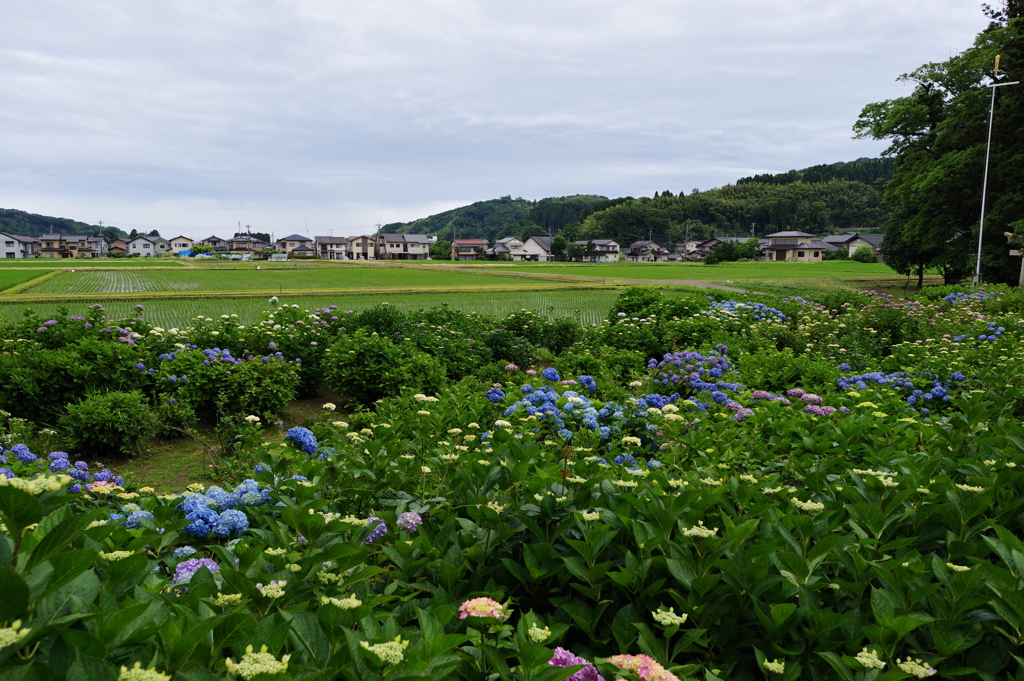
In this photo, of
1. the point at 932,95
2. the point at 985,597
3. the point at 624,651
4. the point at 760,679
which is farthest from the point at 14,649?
the point at 932,95

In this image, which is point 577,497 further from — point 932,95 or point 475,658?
point 932,95

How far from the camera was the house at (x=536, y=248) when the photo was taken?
356ft

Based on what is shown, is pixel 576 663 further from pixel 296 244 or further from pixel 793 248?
pixel 296 244

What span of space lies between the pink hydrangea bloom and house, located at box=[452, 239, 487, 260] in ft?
350

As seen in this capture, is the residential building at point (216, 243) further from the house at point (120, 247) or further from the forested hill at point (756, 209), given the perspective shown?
the forested hill at point (756, 209)

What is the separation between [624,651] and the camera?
4.88 feet

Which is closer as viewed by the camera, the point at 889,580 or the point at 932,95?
the point at 889,580

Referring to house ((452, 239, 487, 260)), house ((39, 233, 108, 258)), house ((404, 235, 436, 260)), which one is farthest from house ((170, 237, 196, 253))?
house ((452, 239, 487, 260))

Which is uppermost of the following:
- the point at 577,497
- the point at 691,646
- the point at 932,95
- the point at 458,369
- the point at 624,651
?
the point at 932,95

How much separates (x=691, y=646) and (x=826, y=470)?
146cm

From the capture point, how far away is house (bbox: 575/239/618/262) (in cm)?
10406

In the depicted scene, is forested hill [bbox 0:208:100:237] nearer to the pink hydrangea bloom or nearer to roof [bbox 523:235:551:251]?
roof [bbox 523:235:551:251]

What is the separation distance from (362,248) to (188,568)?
386ft

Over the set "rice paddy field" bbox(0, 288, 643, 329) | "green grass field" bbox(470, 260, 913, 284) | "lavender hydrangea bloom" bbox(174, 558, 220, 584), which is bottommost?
"green grass field" bbox(470, 260, 913, 284)
